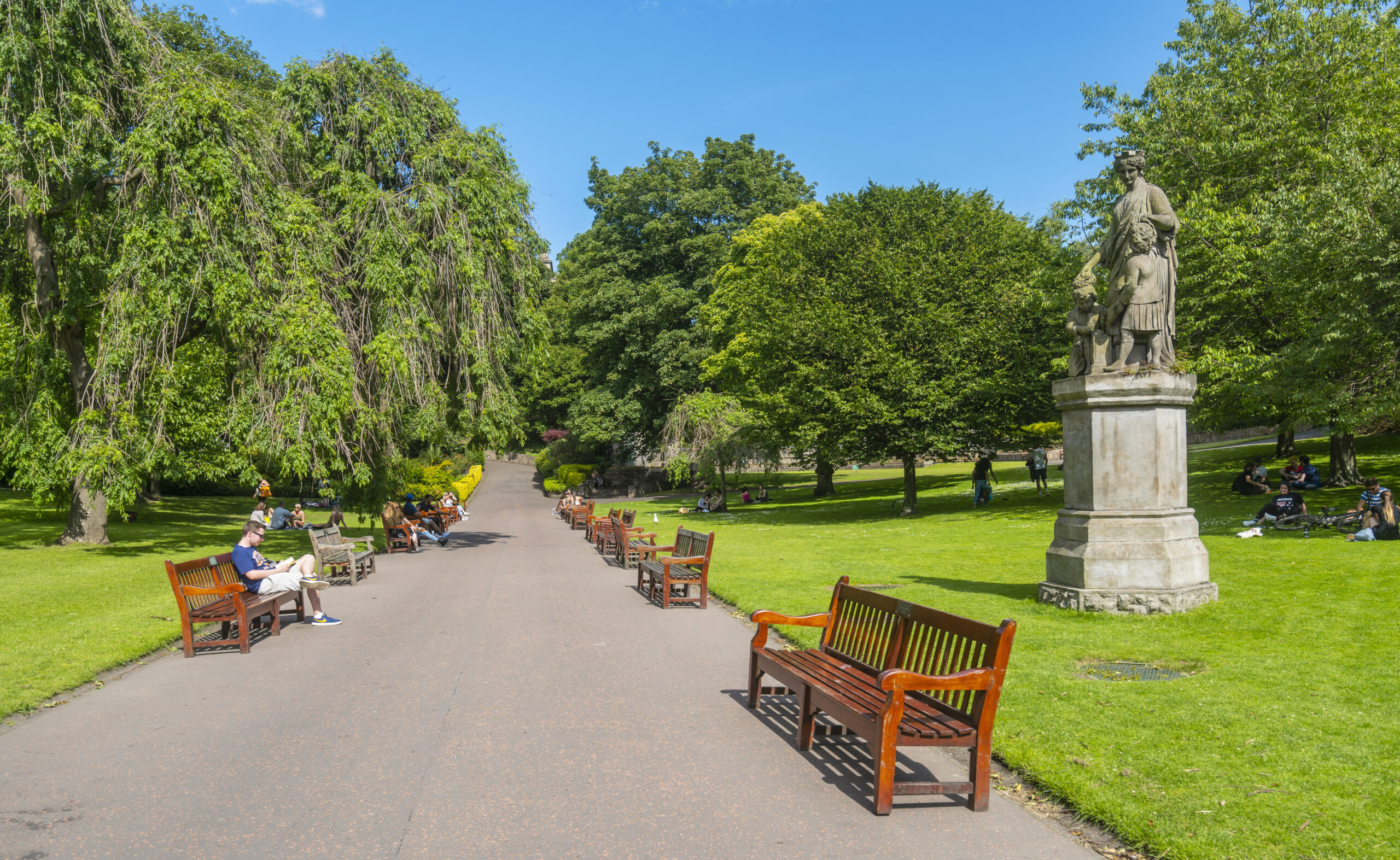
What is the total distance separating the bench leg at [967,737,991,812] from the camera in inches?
180

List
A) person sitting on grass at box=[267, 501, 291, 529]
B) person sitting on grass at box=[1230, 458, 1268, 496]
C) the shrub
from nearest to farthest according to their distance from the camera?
person sitting on grass at box=[1230, 458, 1268, 496]
person sitting on grass at box=[267, 501, 291, 529]
the shrub

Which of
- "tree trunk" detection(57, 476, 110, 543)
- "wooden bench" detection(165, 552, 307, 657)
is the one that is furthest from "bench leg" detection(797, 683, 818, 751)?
"tree trunk" detection(57, 476, 110, 543)

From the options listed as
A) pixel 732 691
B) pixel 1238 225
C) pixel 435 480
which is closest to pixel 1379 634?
pixel 732 691

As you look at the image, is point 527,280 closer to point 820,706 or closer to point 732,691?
point 732,691

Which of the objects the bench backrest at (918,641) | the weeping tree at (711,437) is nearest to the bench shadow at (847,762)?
the bench backrest at (918,641)

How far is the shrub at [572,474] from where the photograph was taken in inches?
1929

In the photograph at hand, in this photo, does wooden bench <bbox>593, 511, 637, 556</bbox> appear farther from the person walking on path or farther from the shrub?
the shrub

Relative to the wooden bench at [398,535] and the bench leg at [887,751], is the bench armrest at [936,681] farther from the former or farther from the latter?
the wooden bench at [398,535]

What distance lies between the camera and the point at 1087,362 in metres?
9.97

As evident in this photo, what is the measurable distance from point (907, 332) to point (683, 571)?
16184 mm

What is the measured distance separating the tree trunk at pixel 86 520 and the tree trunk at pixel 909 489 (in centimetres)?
2081

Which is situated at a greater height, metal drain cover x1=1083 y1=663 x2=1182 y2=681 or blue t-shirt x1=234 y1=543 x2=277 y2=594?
blue t-shirt x1=234 y1=543 x2=277 y2=594

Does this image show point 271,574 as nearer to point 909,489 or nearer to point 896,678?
point 896,678

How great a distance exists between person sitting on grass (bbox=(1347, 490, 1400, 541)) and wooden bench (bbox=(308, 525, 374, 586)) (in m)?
16.4
